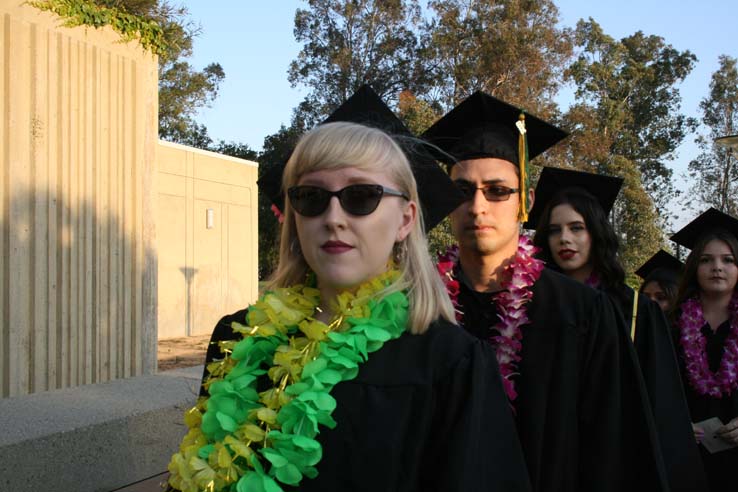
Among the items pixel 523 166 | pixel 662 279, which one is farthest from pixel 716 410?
pixel 523 166

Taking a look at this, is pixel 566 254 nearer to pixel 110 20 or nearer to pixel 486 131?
pixel 486 131

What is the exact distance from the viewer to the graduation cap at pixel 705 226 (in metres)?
4.61

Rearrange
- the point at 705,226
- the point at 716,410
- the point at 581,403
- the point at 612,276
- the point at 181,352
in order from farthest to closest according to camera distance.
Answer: the point at 181,352 < the point at 705,226 < the point at 716,410 < the point at 612,276 < the point at 581,403

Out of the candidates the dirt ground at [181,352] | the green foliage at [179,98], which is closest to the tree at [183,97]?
the green foliage at [179,98]

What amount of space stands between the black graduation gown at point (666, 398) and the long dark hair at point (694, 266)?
4.03 ft

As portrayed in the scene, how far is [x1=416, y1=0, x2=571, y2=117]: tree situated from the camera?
25922 mm

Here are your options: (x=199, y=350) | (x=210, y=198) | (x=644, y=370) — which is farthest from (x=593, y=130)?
(x=644, y=370)

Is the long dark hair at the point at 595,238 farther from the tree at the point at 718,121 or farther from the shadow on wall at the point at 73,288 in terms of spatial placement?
the tree at the point at 718,121

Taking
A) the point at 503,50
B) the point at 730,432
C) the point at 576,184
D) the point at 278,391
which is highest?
the point at 503,50

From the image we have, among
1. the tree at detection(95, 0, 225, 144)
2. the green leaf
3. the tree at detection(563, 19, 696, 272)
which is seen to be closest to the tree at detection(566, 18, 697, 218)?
the tree at detection(563, 19, 696, 272)

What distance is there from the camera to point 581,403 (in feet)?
7.89

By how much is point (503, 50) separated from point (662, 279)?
21599 millimetres

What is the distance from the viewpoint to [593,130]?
2867 centimetres

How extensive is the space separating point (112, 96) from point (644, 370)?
5093 millimetres
